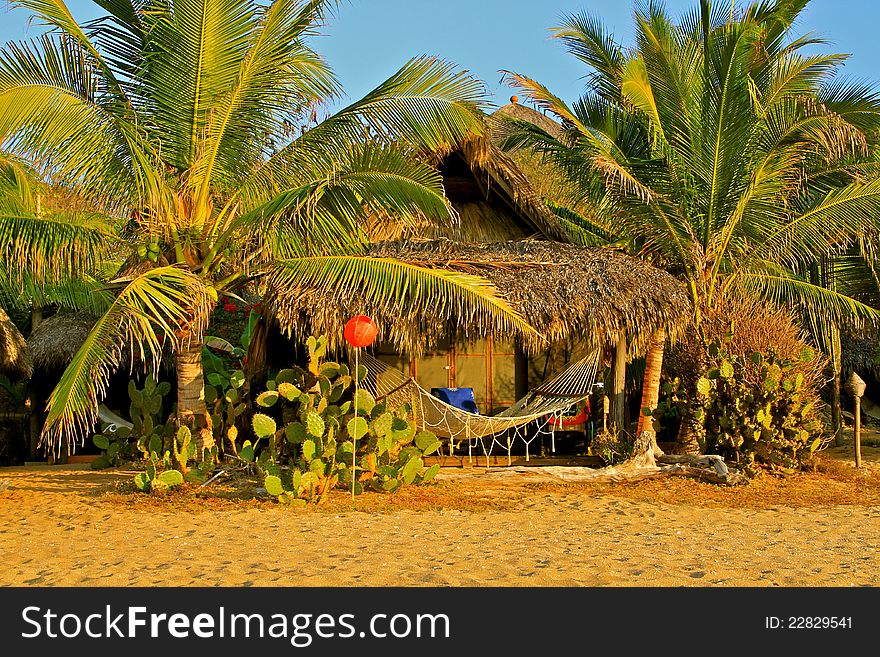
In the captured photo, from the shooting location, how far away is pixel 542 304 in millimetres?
6715

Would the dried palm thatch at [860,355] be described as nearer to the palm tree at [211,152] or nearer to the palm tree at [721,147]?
the palm tree at [721,147]

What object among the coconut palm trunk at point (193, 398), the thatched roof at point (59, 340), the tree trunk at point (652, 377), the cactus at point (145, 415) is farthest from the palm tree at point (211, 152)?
the thatched roof at point (59, 340)

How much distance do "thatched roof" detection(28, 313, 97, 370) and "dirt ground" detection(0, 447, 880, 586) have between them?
2.23 metres

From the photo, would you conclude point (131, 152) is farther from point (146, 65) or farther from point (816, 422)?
point (816, 422)

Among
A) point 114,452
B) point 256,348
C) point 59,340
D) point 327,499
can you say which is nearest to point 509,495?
point 327,499

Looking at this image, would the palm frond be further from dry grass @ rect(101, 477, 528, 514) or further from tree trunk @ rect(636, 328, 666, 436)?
tree trunk @ rect(636, 328, 666, 436)

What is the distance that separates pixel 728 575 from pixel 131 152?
4.31 metres

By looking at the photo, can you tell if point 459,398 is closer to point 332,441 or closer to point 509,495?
point 509,495

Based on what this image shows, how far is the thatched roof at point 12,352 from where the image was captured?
748 cm

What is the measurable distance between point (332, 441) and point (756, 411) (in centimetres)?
341

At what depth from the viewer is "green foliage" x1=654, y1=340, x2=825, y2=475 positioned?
22.3ft

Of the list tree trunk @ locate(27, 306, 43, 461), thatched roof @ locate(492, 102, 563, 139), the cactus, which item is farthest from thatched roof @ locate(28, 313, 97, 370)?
thatched roof @ locate(492, 102, 563, 139)

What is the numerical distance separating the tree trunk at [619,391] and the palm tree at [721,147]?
1.08 ft

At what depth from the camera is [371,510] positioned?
5.45 meters
